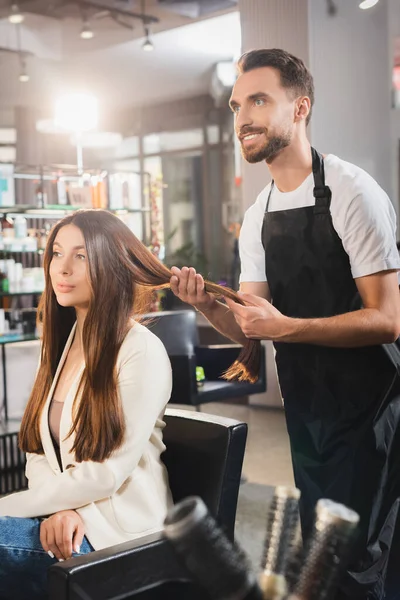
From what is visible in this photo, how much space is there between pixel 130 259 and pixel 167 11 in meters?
5.93

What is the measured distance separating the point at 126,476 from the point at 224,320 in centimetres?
42

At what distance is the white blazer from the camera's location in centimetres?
153

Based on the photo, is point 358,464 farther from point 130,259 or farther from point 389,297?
point 130,259

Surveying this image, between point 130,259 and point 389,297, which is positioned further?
point 130,259

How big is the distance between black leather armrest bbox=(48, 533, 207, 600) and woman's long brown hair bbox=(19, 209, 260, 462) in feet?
0.95

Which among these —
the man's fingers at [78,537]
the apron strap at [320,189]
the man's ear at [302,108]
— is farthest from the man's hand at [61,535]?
the man's ear at [302,108]

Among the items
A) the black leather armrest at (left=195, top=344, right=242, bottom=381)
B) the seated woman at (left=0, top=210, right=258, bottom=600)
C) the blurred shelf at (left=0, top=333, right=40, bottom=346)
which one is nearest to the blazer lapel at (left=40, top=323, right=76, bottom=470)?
the seated woman at (left=0, top=210, right=258, bottom=600)

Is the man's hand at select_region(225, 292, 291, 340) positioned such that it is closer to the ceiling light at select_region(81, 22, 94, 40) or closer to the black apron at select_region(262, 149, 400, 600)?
the black apron at select_region(262, 149, 400, 600)

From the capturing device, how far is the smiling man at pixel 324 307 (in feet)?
5.12

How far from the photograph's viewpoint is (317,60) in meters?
2.34

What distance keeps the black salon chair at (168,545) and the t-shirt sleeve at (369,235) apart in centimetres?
41

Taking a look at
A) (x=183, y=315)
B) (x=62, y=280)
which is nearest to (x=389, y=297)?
(x=62, y=280)

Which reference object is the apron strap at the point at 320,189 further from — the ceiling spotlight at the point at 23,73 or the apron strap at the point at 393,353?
the ceiling spotlight at the point at 23,73

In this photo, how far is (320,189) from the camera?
1.64 m
